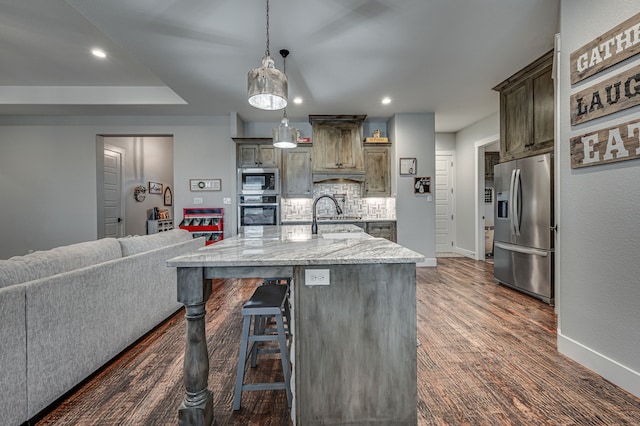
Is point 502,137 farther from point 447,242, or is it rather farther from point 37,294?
point 37,294

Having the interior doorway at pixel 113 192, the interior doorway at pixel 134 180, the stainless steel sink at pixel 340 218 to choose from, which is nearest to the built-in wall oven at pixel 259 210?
the stainless steel sink at pixel 340 218

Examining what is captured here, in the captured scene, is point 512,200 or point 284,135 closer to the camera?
point 284,135

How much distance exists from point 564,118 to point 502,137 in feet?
6.46

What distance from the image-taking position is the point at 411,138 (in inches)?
203

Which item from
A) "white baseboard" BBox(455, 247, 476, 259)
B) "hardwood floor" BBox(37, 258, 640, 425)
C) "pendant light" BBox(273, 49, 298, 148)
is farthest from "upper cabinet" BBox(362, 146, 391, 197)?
"hardwood floor" BBox(37, 258, 640, 425)

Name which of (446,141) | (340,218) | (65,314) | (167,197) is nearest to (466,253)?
(446,141)

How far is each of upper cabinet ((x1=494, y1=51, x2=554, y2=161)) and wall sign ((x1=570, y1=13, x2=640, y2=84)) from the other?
137 centimetres

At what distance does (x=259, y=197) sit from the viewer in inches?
199

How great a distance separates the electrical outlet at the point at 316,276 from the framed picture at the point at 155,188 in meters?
7.29

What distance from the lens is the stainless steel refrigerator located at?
324 cm

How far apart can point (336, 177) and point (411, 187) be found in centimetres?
136

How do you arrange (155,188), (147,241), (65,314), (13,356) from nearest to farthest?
(13,356), (65,314), (147,241), (155,188)

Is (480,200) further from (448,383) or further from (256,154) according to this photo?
(448,383)

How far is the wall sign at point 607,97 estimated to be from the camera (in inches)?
67.1
